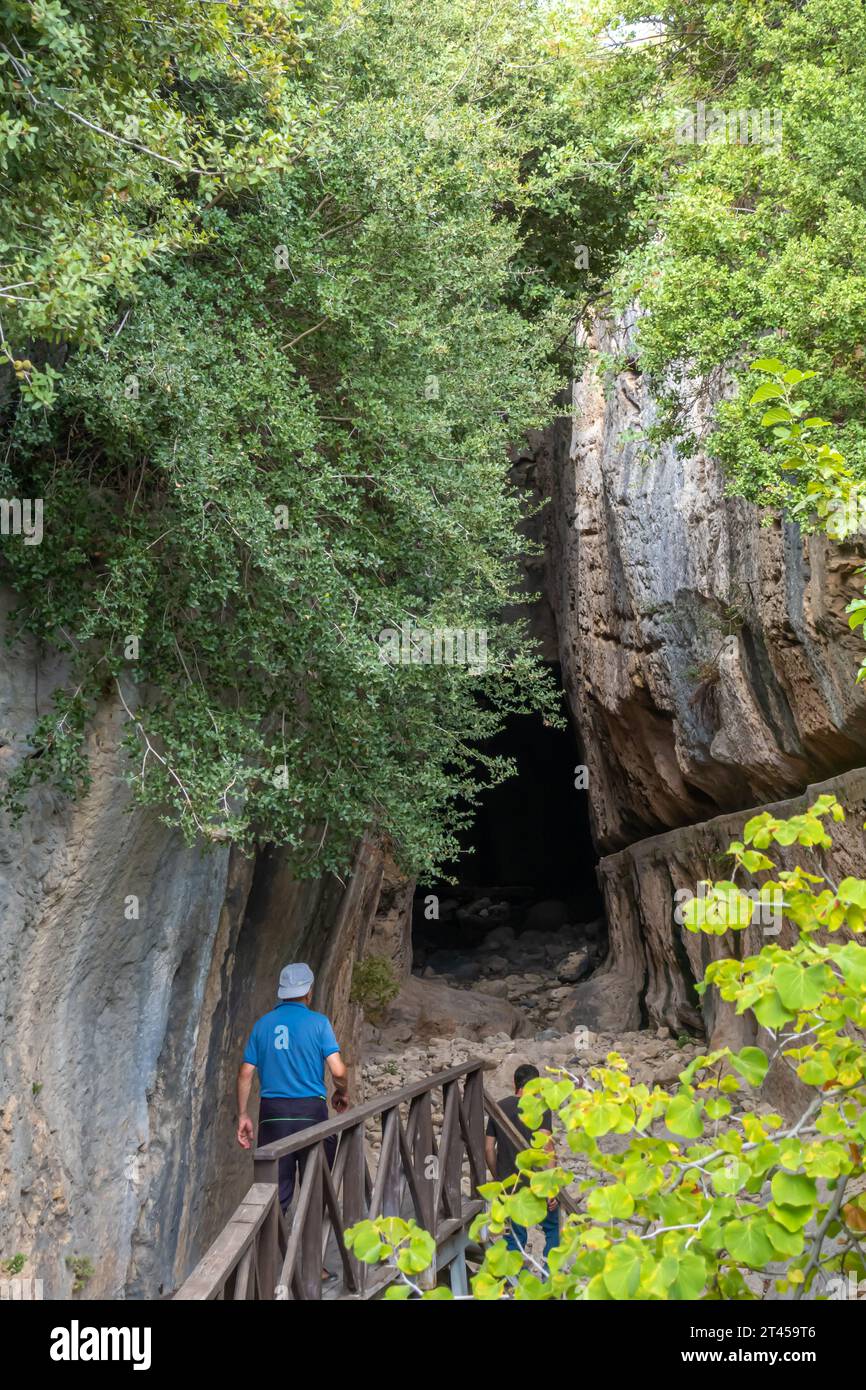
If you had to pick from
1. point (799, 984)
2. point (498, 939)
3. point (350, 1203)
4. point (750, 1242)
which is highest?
point (498, 939)

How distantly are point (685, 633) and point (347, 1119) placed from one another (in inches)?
302

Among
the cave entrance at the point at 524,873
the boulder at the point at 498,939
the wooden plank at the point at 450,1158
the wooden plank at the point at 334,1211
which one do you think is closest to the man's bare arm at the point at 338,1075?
the wooden plank at the point at 334,1211

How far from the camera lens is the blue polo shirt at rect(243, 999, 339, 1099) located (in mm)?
5848

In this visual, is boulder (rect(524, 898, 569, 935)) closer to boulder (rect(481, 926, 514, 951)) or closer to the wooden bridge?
boulder (rect(481, 926, 514, 951))

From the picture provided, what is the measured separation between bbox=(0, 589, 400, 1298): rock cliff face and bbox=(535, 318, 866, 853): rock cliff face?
4616 millimetres

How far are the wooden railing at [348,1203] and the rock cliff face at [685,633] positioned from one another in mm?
4012

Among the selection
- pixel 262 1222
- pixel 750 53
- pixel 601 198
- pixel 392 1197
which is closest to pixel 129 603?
pixel 262 1222

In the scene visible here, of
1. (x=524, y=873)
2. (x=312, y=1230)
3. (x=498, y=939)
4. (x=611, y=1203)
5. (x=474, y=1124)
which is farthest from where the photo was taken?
(x=524, y=873)

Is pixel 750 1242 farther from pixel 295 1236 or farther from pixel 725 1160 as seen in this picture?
pixel 295 1236

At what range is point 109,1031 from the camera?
643 cm

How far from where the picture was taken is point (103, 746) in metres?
6.21

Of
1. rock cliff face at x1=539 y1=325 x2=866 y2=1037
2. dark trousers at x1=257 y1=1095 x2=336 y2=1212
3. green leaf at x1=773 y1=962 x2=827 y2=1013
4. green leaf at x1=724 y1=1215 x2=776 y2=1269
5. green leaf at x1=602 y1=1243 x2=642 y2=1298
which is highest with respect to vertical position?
rock cliff face at x1=539 y1=325 x2=866 y2=1037

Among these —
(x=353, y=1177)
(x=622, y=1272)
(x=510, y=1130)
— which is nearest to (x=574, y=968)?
(x=510, y=1130)

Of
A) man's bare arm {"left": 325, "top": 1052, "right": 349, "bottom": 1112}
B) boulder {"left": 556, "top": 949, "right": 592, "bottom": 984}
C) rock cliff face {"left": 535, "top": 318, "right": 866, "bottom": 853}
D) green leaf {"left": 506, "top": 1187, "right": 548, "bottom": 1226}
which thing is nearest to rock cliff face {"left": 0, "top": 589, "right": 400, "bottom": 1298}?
man's bare arm {"left": 325, "top": 1052, "right": 349, "bottom": 1112}
